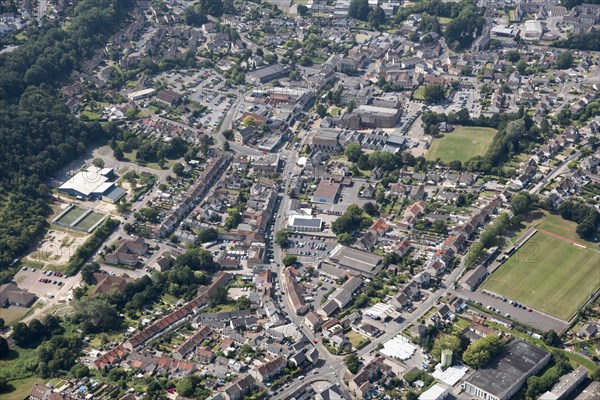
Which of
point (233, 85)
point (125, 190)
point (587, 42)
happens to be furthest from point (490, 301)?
point (587, 42)

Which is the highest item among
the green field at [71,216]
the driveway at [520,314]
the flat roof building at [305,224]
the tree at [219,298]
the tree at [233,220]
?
the driveway at [520,314]

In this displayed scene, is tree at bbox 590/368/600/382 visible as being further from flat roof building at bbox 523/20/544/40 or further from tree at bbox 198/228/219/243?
flat roof building at bbox 523/20/544/40

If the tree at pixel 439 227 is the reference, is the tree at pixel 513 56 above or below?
above

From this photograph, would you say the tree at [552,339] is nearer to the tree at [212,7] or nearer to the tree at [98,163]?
the tree at [98,163]

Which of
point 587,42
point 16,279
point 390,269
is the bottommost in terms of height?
point 16,279

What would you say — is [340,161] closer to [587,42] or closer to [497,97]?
[497,97]

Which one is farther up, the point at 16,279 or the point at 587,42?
the point at 587,42

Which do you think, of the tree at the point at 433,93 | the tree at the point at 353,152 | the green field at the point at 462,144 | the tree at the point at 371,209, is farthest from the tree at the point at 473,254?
the tree at the point at 433,93
